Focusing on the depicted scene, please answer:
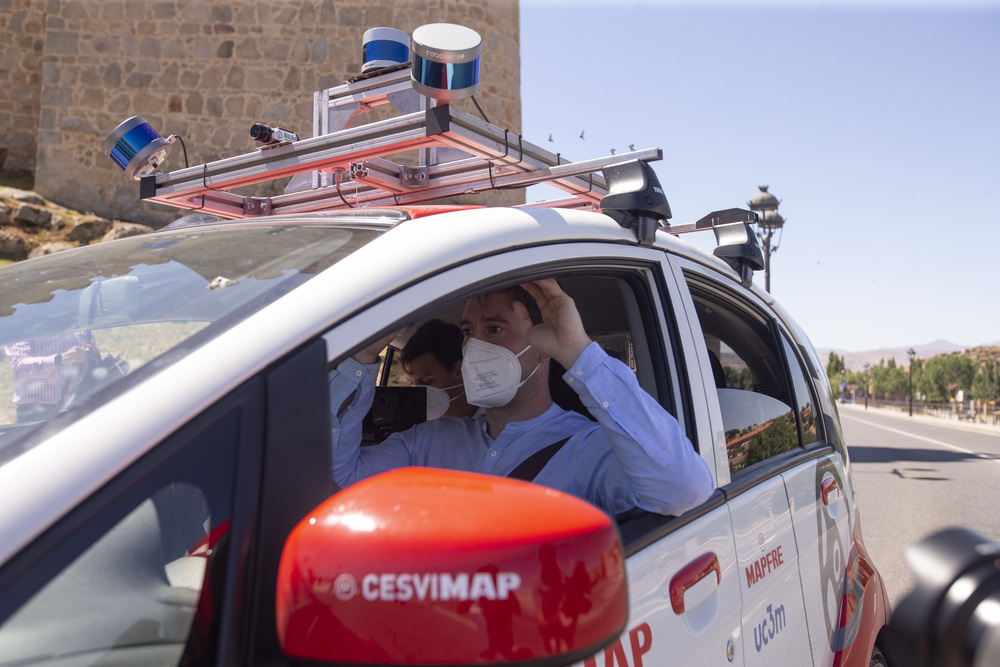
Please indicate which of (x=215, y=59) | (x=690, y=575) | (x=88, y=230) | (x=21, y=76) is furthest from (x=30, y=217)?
(x=690, y=575)

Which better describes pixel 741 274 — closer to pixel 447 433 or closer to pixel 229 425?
pixel 447 433

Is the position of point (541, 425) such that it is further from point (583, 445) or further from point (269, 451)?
point (269, 451)

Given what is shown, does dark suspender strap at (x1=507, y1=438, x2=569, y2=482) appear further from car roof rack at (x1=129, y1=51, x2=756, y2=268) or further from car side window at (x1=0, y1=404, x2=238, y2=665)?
car side window at (x1=0, y1=404, x2=238, y2=665)

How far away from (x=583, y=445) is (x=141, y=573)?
4.00ft

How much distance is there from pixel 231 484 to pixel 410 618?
12.0 inches

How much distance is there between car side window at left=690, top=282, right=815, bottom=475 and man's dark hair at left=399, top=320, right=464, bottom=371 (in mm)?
953

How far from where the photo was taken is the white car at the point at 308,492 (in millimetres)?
802

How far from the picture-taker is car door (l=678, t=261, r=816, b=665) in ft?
6.16

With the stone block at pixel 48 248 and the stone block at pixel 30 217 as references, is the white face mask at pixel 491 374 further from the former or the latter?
the stone block at pixel 30 217

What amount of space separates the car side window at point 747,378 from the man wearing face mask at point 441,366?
946 millimetres

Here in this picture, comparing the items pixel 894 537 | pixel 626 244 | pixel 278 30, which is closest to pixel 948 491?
pixel 894 537

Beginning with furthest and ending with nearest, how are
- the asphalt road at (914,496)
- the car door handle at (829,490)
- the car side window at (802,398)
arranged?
the asphalt road at (914,496), the car side window at (802,398), the car door handle at (829,490)

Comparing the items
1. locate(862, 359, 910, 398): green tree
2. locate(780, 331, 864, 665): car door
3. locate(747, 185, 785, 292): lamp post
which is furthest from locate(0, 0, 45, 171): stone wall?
locate(862, 359, 910, 398): green tree

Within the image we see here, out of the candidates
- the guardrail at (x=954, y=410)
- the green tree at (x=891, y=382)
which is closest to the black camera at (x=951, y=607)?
the guardrail at (x=954, y=410)
